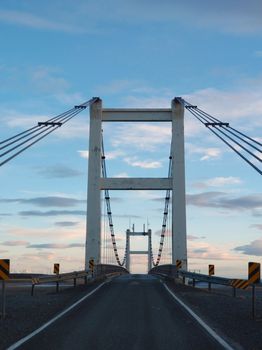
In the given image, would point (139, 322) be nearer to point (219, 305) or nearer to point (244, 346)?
point (244, 346)

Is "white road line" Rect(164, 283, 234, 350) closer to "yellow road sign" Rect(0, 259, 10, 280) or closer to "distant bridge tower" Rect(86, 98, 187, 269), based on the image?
"yellow road sign" Rect(0, 259, 10, 280)

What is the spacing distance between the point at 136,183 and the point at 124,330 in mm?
29358

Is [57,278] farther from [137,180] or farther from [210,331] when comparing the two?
[210,331]

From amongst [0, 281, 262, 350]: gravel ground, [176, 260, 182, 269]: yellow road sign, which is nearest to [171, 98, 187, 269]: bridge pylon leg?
[176, 260, 182, 269]: yellow road sign

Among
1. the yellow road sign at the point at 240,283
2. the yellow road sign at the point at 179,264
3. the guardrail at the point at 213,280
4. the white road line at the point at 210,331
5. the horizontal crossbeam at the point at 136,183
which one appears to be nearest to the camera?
the white road line at the point at 210,331

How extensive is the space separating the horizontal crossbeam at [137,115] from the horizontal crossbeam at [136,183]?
453 centimetres

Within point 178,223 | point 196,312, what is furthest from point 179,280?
point 196,312

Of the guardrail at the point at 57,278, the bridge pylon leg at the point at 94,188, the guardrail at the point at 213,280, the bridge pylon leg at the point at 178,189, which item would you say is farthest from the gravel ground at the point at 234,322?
the bridge pylon leg at the point at 94,188

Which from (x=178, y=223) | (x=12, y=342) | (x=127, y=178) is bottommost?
(x=12, y=342)

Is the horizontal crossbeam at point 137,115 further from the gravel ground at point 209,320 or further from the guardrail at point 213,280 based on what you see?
the gravel ground at point 209,320

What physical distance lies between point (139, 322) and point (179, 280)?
77.4 feet

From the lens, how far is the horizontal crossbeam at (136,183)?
42469mm

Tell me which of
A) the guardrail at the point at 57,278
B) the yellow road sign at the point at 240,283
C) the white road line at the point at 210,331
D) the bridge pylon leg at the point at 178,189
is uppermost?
the bridge pylon leg at the point at 178,189

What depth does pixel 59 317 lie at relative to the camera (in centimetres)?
1630
